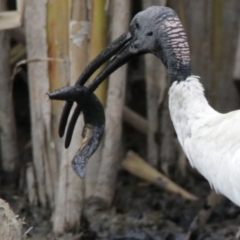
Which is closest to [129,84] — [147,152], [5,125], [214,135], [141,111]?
[141,111]

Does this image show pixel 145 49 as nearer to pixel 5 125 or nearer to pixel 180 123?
pixel 180 123

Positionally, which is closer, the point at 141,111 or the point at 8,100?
the point at 8,100

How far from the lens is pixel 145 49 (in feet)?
10.5

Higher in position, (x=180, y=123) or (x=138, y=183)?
(x=180, y=123)

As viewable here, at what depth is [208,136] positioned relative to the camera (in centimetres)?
292

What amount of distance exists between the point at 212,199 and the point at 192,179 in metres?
0.47

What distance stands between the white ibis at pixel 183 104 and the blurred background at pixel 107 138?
30 cm

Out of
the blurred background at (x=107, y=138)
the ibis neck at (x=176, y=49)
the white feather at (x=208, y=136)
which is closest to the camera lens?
the white feather at (x=208, y=136)

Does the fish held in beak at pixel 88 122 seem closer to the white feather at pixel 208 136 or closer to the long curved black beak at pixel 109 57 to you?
the long curved black beak at pixel 109 57

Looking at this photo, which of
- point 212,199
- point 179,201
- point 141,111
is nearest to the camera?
point 212,199

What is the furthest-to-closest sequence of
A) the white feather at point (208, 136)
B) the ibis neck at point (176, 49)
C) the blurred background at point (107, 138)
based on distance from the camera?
the blurred background at point (107, 138), the ibis neck at point (176, 49), the white feather at point (208, 136)

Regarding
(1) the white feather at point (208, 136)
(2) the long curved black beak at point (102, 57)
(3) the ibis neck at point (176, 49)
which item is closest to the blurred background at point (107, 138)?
(2) the long curved black beak at point (102, 57)

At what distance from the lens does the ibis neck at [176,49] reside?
10.2ft

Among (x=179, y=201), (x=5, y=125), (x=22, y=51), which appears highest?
(x=22, y=51)
